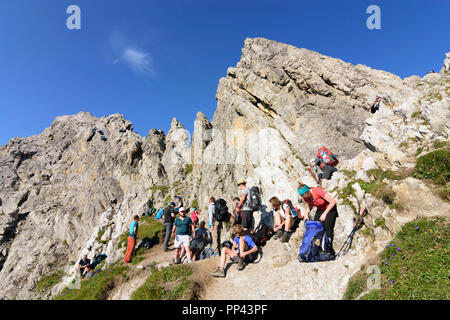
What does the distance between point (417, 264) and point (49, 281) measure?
51667 mm

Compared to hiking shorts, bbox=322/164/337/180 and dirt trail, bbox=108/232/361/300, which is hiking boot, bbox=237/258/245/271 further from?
hiking shorts, bbox=322/164/337/180

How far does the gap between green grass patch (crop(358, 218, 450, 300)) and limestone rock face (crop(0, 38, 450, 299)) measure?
2.97ft

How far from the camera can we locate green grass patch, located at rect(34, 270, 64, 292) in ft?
118

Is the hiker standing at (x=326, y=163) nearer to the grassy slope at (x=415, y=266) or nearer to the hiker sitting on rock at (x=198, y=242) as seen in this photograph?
the grassy slope at (x=415, y=266)

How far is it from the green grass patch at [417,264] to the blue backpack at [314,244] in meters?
1.84

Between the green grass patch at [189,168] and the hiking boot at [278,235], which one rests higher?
the green grass patch at [189,168]

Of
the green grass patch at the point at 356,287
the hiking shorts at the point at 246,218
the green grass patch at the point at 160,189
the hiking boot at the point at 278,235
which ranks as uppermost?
the green grass patch at the point at 160,189

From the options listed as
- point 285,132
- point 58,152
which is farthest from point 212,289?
point 58,152

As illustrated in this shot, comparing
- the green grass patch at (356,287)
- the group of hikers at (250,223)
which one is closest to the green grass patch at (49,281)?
the group of hikers at (250,223)

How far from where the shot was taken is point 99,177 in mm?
49844

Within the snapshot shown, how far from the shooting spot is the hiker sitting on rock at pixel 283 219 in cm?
1057

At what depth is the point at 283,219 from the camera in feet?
38.0

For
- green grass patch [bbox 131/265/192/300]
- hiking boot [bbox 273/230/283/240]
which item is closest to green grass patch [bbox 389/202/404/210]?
hiking boot [bbox 273/230/283/240]
